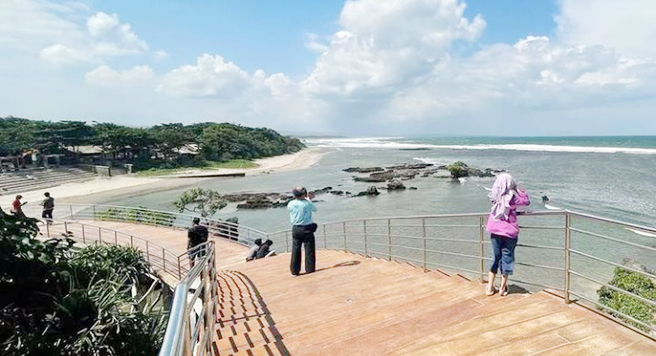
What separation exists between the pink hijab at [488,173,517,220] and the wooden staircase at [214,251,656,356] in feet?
2.86

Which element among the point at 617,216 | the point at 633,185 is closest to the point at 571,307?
the point at 617,216

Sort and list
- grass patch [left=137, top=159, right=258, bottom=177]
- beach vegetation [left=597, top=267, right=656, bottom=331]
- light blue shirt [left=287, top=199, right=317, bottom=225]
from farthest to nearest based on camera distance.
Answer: grass patch [left=137, top=159, right=258, bottom=177], beach vegetation [left=597, top=267, right=656, bottom=331], light blue shirt [left=287, top=199, right=317, bottom=225]

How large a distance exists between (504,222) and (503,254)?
353 mm

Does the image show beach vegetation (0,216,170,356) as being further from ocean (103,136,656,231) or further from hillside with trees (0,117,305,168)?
hillside with trees (0,117,305,168)

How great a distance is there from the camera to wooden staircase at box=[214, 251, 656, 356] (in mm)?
3463

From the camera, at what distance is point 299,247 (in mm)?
7266

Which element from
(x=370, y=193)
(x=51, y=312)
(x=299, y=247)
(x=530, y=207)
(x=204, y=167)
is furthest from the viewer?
(x=204, y=167)

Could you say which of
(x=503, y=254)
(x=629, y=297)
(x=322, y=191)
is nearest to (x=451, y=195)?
(x=322, y=191)

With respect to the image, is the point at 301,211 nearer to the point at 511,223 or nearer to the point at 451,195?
the point at 511,223

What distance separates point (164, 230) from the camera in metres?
17.4

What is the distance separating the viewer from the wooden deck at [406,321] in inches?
137

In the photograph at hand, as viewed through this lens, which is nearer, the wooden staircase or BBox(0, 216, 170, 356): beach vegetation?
the wooden staircase

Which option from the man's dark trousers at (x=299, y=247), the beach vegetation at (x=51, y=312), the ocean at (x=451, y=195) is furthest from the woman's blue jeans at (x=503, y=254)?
the ocean at (x=451, y=195)

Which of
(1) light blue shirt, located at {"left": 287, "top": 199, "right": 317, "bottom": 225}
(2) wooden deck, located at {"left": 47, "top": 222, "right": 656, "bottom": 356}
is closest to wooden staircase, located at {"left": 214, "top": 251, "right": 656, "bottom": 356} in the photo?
(2) wooden deck, located at {"left": 47, "top": 222, "right": 656, "bottom": 356}
